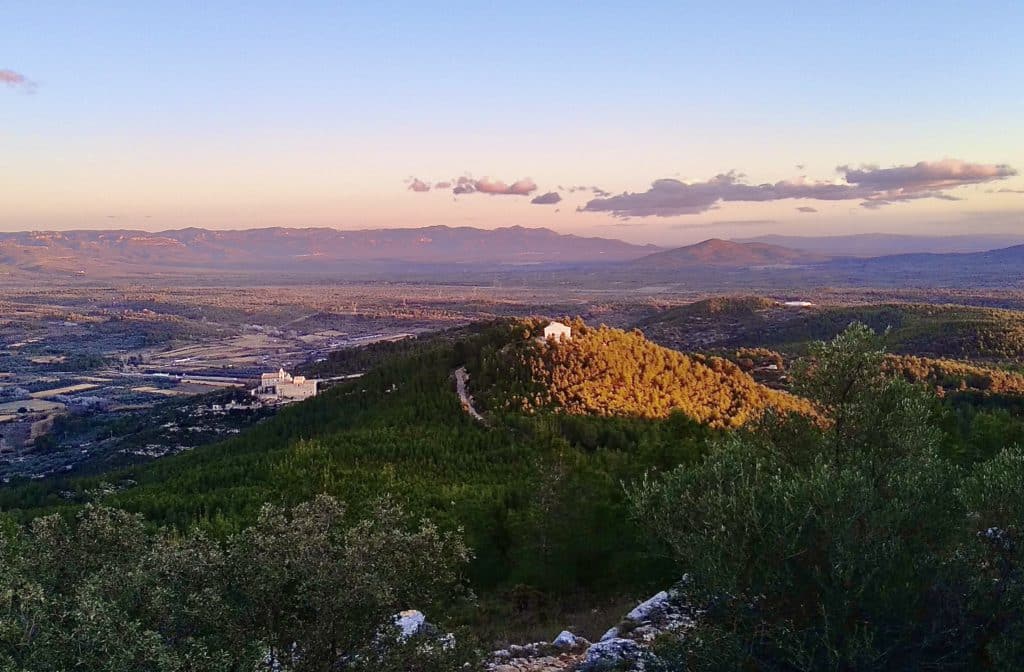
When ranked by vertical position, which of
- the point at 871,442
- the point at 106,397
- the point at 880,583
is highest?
the point at 871,442

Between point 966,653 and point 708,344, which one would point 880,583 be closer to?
point 966,653

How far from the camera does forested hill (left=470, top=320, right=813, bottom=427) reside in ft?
119

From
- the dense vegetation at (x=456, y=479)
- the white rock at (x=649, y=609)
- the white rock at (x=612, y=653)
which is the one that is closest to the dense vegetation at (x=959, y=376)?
the dense vegetation at (x=456, y=479)

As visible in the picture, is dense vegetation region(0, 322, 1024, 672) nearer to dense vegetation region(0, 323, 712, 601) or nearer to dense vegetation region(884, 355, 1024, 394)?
dense vegetation region(0, 323, 712, 601)

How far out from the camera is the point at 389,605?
9.70 m

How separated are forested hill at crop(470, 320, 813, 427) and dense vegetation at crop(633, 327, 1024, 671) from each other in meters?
23.4

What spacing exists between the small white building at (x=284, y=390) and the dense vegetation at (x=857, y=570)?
2117 inches

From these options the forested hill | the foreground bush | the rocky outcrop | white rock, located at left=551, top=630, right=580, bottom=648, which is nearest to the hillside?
the forested hill

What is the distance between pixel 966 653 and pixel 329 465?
80.6ft

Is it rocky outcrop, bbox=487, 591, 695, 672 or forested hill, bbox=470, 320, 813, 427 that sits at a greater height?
forested hill, bbox=470, 320, 813, 427

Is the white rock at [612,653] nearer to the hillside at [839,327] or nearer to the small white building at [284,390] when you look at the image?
the small white building at [284,390]

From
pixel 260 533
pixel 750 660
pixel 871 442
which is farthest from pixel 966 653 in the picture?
pixel 260 533

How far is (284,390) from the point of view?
6266 cm

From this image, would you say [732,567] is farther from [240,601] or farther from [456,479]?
[456,479]
